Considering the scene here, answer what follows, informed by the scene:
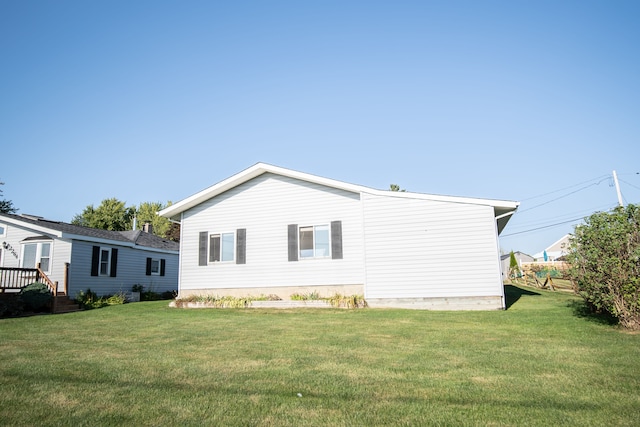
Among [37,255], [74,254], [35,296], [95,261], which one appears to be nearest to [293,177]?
[35,296]

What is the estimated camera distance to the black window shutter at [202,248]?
1747cm

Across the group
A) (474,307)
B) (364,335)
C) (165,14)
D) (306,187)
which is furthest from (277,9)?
(474,307)

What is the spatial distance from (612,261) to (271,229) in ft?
39.1

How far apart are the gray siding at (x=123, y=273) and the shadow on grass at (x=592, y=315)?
2155 cm

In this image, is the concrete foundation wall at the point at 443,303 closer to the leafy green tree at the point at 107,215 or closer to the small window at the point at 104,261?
the small window at the point at 104,261

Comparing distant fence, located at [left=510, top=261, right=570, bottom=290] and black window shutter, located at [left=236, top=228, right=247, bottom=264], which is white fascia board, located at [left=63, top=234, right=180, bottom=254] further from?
distant fence, located at [left=510, top=261, right=570, bottom=290]

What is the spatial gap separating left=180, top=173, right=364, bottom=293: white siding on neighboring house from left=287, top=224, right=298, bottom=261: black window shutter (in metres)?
0.19

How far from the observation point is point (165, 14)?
13.4 meters

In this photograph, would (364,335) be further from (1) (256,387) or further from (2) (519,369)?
(1) (256,387)

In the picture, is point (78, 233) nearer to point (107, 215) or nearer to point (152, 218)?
point (107, 215)

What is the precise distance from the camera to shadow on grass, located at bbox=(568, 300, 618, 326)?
9.42 metres

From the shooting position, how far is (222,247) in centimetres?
1739

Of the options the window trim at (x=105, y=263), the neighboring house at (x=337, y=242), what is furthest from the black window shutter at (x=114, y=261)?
the neighboring house at (x=337, y=242)

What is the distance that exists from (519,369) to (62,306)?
18.1 m
